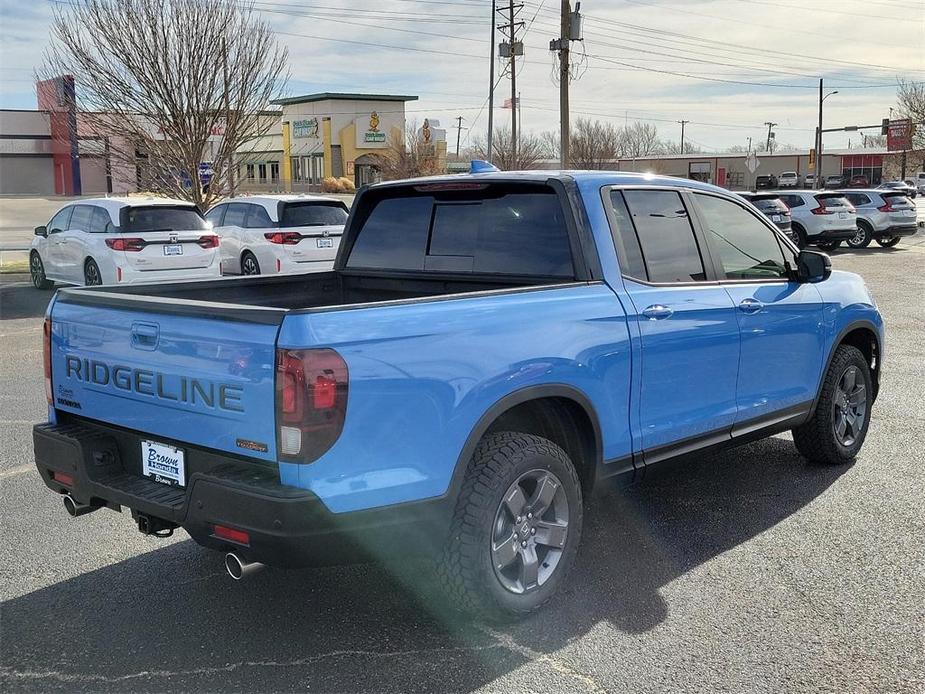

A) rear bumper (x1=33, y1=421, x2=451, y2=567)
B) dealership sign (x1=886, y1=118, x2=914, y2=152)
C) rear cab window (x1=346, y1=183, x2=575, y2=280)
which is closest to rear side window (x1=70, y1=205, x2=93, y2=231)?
rear cab window (x1=346, y1=183, x2=575, y2=280)

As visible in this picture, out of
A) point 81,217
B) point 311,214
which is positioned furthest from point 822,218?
point 81,217

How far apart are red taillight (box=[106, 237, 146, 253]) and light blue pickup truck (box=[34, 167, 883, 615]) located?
33.0 feet

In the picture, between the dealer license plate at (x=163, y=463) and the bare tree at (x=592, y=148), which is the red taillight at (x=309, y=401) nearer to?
the dealer license plate at (x=163, y=463)

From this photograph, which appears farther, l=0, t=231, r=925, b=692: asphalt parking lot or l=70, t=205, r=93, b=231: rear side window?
l=70, t=205, r=93, b=231: rear side window

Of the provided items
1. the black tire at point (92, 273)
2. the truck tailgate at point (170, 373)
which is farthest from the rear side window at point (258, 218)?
the truck tailgate at point (170, 373)

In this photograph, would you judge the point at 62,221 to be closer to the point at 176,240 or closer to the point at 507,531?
the point at 176,240

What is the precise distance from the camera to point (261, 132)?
22000mm

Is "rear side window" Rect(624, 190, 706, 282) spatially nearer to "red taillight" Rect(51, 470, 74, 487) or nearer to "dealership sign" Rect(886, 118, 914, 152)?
"red taillight" Rect(51, 470, 74, 487)

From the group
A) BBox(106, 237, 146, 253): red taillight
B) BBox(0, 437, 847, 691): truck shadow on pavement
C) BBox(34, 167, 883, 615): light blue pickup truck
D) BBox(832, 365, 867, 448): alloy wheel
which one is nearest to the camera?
BBox(34, 167, 883, 615): light blue pickup truck

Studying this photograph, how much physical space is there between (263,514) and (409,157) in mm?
64155

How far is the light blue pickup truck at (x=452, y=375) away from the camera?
10.6 feet

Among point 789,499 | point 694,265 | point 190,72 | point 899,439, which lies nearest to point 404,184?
point 694,265

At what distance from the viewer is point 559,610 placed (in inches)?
157

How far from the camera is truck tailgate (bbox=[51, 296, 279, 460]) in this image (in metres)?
3.26
